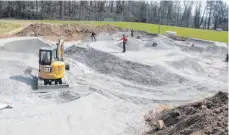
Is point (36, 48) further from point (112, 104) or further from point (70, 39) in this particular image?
point (112, 104)

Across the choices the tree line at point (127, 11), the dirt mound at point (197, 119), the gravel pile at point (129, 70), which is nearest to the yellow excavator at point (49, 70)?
the gravel pile at point (129, 70)

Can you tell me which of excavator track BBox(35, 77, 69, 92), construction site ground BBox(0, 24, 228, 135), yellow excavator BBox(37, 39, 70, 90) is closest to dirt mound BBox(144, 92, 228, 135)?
construction site ground BBox(0, 24, 228, 135)

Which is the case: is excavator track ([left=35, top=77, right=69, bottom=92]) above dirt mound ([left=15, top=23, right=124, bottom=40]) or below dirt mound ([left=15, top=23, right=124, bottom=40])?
below

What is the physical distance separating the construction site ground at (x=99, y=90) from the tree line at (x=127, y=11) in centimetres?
4778

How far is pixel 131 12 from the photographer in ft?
294

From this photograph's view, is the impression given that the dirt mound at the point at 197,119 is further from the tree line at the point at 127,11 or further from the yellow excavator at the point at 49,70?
the tree line at the point at 127,11

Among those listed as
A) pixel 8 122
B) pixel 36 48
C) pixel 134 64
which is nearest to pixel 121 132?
pixel 8 122

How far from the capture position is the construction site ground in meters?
11.8

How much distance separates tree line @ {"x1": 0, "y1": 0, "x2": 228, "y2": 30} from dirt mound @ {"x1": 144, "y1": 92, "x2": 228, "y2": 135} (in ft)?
210

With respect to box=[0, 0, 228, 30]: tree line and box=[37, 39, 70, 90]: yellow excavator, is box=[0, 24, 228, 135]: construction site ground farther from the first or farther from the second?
box=[0, 0, 228, 30]: tree line

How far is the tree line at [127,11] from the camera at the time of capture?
7318cm

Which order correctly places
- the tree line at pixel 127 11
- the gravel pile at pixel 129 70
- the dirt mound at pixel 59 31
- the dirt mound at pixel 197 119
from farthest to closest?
the tree line at pixel 127 11, the dirt mound at pixel 59 31, the gravel pile at pixel 129 70, the dirt mound at pixel 197 119

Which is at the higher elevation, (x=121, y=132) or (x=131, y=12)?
(x=131, y=12)

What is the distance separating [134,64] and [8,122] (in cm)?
1160
